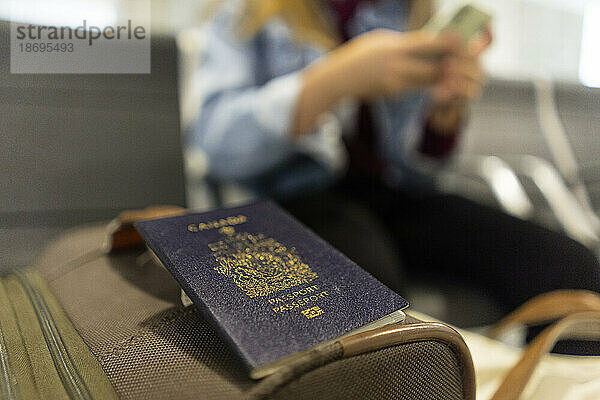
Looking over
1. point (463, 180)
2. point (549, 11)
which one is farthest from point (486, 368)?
point (549, 11)

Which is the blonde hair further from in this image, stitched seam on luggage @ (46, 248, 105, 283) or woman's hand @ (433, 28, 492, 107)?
stitched seam on luggage @ (46, 248, 105, 283)

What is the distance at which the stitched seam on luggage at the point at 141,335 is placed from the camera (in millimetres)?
249

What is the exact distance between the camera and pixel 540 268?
538mm

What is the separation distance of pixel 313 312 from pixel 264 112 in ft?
1.11

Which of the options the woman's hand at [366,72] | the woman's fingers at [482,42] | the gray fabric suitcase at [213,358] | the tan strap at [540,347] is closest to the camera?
the gray fabric suitcase at [213,358]

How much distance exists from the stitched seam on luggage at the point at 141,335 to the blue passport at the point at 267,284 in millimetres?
23

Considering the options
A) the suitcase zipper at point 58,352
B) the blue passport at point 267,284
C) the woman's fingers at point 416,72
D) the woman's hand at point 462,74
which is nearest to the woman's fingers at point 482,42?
the woman's hand at point 462,74

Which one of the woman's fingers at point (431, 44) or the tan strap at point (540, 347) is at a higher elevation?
the woman's fingers at point (431, 44)

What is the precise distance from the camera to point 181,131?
572mm

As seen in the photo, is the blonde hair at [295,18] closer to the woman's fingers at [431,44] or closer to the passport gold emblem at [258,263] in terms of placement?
the woman's fingers at [431,44]

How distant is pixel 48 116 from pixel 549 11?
95cm

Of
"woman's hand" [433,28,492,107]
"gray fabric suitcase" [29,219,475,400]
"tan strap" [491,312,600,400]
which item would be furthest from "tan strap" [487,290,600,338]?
"woman's hand" [433,28,492,107]

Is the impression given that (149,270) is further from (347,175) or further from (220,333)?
(347,175)

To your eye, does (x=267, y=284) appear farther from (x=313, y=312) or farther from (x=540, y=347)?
(x=540, y=347)
